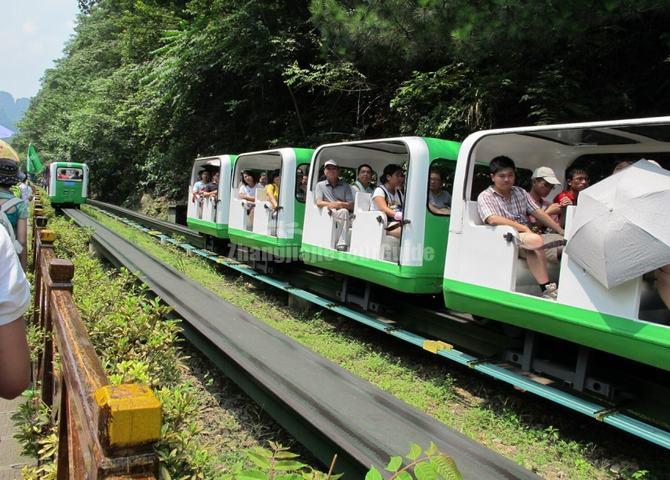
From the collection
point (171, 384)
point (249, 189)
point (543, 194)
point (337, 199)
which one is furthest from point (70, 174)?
point (171, 384)

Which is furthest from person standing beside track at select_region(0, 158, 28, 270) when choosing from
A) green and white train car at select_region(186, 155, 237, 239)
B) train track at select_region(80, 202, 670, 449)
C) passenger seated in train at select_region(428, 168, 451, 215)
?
green and white train car at select_region(186, 155, 237, 239)

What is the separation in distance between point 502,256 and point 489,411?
125 centimetres

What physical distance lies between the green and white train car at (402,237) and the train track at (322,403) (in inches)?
54.5

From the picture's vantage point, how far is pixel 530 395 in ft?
15.3

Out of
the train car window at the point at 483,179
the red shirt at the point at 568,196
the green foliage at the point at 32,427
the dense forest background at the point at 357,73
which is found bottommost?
the green foliage at the point at 32,427

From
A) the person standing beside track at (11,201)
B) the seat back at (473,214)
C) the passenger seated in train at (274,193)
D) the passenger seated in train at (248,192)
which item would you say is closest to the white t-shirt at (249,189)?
the passenger seated in train at (248,192)

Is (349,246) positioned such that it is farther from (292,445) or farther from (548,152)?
(292,445)

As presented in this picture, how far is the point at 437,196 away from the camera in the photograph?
573 cm

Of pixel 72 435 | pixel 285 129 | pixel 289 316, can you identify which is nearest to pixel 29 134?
pixel 285 129

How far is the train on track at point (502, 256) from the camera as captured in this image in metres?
3.57

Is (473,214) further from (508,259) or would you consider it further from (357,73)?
(357,73)

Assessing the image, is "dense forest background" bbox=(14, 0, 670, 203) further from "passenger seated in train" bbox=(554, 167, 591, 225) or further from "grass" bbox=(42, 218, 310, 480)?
"grass" bbox=(42, 218, 310, 480)

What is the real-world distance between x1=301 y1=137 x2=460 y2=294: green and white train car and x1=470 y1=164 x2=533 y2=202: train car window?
2.12ft

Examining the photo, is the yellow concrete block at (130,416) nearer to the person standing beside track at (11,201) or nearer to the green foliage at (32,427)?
the person standing beside track at (11,201)
